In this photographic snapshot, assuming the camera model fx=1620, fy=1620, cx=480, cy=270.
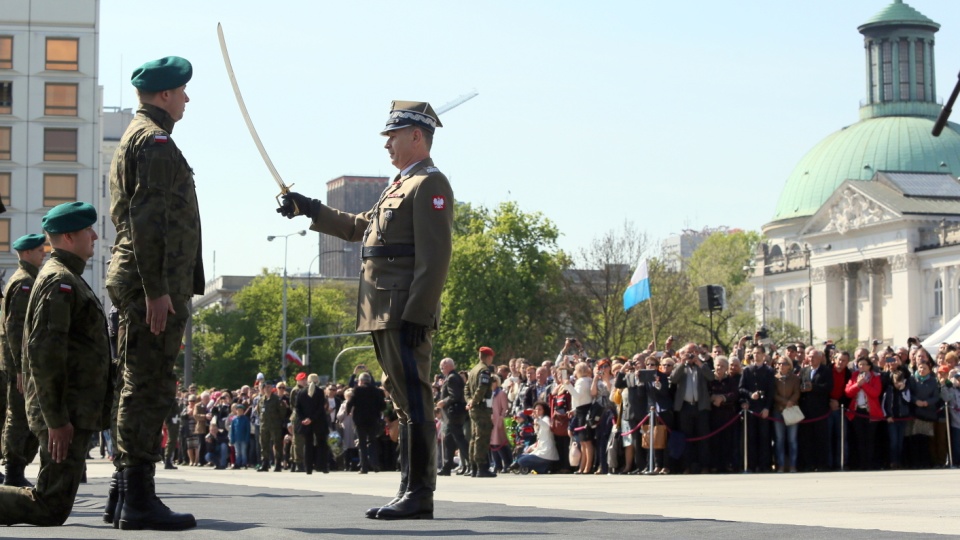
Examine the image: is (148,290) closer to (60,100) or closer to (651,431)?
(651,431)

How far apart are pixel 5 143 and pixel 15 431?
7566 cm

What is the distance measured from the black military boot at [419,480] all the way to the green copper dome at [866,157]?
139 meters

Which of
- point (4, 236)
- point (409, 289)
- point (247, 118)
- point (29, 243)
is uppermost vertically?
point (4, 236)

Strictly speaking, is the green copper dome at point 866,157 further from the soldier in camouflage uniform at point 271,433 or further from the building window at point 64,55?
the soldier in camouflage uniform at point 271,433

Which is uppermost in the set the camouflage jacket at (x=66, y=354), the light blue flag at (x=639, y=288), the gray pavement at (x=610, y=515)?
the light blue flag at (x=639, y=288)

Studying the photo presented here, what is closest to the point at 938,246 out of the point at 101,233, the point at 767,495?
the point at 101,233

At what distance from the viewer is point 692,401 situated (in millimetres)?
24344

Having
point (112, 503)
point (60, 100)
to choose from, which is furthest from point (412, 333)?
point (60, 100)

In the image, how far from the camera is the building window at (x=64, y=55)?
276 feet

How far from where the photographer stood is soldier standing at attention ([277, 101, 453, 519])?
30.1 feet

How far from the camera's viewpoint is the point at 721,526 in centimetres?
836

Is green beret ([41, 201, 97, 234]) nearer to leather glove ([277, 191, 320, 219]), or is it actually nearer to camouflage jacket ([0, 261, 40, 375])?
leather glove ([277, 191, 320, 219])

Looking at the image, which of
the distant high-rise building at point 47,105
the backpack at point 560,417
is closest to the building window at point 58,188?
the distant high-rise building at point 47,105

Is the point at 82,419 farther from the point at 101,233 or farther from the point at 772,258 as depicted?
the point at 772,258
